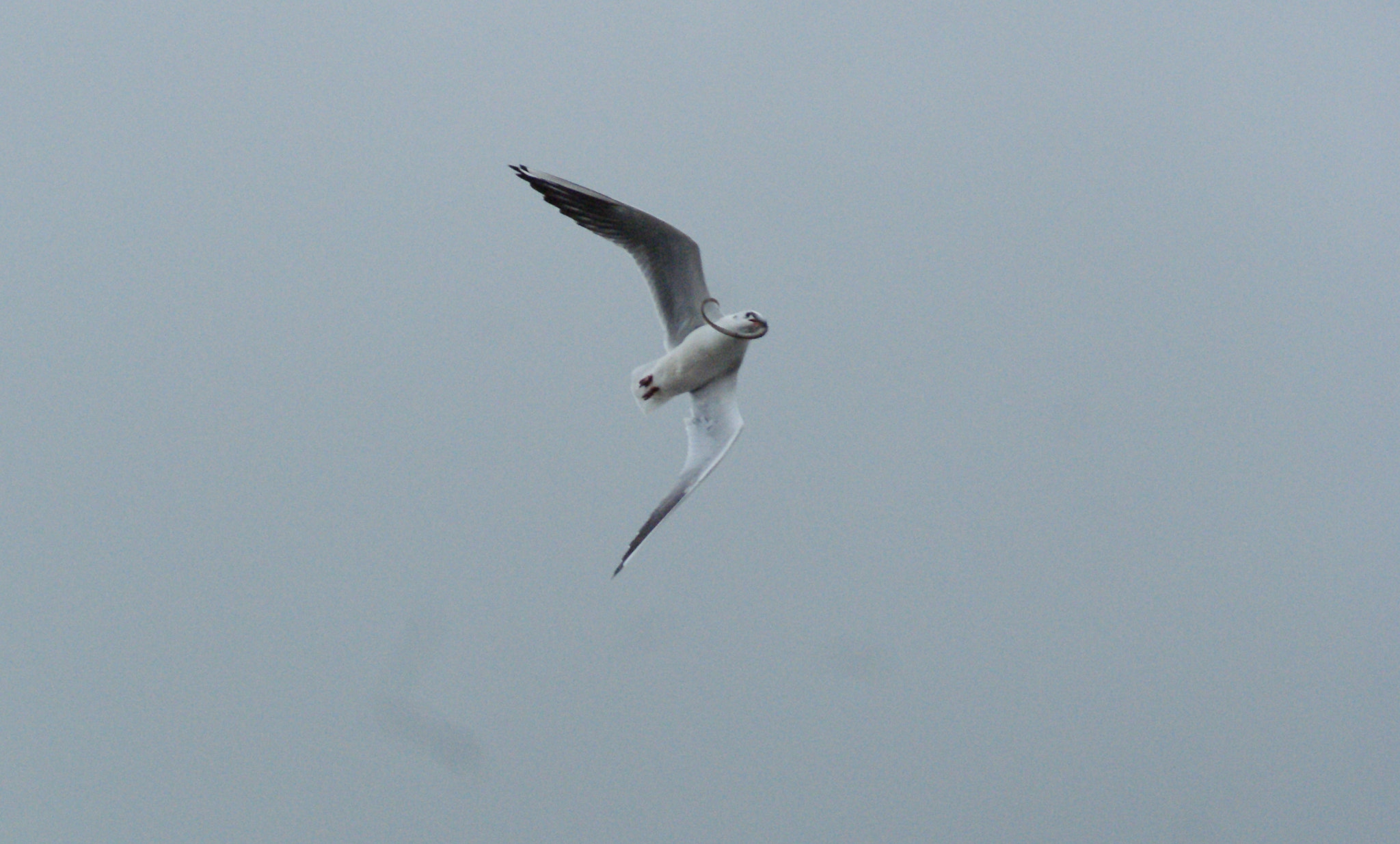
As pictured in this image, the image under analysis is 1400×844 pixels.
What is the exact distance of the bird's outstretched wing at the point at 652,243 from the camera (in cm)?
1210

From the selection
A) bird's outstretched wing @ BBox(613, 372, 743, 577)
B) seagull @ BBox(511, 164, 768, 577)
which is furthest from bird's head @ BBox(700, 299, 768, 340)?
bird's outstretched wing @ BBox(613, 372, 743, 577)

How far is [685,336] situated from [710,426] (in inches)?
33.7

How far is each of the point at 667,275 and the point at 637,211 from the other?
0.89m

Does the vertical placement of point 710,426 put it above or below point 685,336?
below

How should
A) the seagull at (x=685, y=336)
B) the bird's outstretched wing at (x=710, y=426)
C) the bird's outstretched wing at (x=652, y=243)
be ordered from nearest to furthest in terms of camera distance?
the bird's outstretched wing at (x=652, y=243)
the seagull at (x=685, y=336)
the bird's outstretched wing at (x=710, y=426)

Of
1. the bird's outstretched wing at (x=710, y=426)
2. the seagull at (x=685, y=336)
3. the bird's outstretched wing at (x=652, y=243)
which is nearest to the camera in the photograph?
the bird's outstretched wing at (x=652, y=243)

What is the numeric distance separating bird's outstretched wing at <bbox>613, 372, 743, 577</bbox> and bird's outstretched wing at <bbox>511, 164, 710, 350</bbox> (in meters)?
0.55

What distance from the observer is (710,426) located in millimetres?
13352

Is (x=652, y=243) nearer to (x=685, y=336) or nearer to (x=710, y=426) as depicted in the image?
(x=685, y=336)

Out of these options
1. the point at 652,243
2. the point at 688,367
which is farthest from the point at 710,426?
the point at 652,243

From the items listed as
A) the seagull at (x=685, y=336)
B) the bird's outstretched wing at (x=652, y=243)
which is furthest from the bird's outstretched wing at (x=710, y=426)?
the bird's outstretched wing at (x=652, y=243)

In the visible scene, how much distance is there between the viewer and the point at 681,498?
1231cm

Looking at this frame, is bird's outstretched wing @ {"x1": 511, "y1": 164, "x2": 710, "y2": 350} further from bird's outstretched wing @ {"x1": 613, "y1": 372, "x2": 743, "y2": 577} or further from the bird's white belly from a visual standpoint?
bird's outstretched wing @ {"x1": 613, "y1": 372, "x2": 743, "y2": 577}

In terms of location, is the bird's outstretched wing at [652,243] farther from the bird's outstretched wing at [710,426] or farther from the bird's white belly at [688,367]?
the bird's outstretched wing at [710,426]
